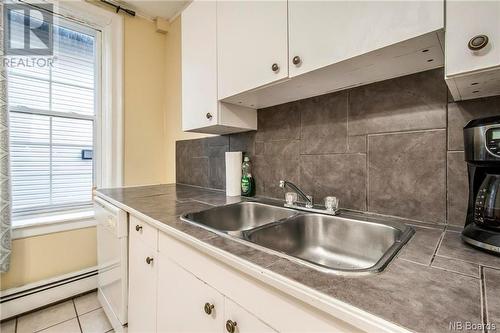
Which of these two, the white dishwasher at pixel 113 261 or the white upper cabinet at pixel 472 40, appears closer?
the white upper cabinet at pixel 472 40

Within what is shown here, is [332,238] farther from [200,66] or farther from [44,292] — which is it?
[44,292]

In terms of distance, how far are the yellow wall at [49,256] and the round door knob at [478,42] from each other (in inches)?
100

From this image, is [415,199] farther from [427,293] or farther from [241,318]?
[241,318]

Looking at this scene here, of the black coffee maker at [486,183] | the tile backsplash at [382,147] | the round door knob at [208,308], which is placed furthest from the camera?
the tile backsplash at [382,147]

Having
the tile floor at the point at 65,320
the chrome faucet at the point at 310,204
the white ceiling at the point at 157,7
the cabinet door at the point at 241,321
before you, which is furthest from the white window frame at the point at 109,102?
the cabinet door at the point at 241,321

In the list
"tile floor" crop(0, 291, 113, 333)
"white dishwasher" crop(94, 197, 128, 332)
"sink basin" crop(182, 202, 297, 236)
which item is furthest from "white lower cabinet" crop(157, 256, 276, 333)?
"tile floor" crop(0, 291, 113, 333)

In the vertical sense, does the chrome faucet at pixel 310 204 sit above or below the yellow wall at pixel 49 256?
above

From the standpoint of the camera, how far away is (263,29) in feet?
3.31

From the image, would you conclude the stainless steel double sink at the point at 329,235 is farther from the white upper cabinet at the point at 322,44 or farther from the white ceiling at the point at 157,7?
the white ceiling at the point at 157,7

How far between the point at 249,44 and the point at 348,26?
1.59ft

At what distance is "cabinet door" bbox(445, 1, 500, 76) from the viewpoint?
0.51 metres

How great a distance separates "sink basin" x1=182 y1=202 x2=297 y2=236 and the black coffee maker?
64 cm

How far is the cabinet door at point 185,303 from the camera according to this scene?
0.70 m

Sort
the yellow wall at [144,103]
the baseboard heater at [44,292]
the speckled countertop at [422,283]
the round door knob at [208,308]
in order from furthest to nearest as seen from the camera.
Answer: the yellow wall at [144,103], the baseboard heater at [44,292], the round door knob at [208,308], the speckled countertop at [422,283]
